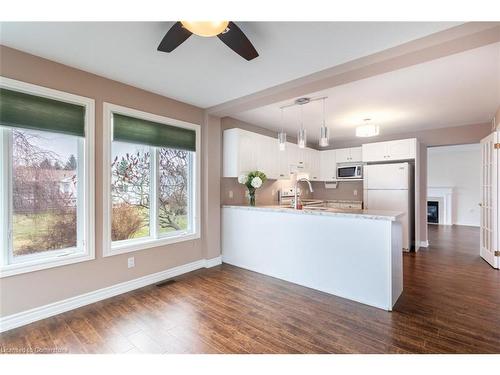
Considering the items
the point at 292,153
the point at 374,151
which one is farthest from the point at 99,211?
the point at 374,151

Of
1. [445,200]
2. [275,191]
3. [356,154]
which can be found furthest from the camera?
[445,200]

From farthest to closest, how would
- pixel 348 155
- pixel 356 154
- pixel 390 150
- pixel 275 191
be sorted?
pixel 348 155 < pixel 356 154 < pixel 275 191 < pixel 390 150

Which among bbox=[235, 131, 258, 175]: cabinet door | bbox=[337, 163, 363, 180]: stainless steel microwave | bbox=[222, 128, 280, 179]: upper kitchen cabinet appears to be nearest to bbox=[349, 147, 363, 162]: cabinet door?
bbox=[337, 163, 363, 180]: stainless steel microwave

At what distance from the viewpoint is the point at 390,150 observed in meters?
4.98

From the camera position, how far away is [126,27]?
180 cm

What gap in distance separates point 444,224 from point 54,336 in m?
10.1

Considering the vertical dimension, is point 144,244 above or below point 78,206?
below

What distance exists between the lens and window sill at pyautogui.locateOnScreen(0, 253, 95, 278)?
209 centimetres

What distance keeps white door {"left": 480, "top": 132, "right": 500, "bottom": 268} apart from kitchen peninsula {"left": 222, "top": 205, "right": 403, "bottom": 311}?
86.7 inches

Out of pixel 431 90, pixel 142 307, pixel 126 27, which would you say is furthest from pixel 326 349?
pixel 431 90

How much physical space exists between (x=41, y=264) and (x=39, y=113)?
4.65 ft

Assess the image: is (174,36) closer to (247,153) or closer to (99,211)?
(99,211)
